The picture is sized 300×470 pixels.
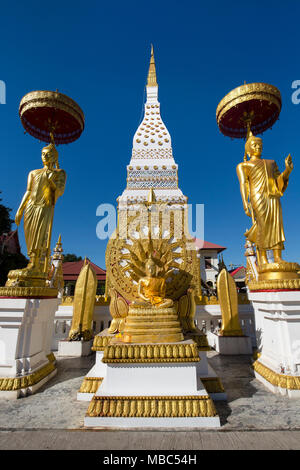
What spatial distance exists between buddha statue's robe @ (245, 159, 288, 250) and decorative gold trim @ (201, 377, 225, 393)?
279 cm

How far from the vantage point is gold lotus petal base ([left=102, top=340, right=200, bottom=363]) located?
10.9 feet

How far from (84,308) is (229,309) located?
4.30 meters

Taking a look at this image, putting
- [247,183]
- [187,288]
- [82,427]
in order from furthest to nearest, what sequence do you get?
[247,183]
[187,288]
[82,427]

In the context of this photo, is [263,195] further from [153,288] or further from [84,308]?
[84,308]

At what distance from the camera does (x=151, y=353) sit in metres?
3.39

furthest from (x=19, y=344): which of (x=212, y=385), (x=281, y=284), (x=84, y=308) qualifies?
(x=281, y=284)

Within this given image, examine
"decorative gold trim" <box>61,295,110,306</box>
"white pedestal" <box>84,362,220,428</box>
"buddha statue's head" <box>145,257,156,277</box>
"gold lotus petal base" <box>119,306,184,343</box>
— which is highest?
"buddha statue's head" <box>145,257,156,277</box>

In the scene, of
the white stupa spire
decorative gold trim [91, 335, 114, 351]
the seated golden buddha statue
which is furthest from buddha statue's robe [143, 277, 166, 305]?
the white stupa spire

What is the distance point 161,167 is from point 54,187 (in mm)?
6170

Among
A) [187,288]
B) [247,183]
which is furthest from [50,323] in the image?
[247,183]

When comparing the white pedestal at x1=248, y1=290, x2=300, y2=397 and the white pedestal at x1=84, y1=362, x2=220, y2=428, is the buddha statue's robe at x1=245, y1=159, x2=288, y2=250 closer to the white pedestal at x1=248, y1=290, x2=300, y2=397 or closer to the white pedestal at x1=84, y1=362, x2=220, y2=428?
the white pedestal at x1=248, y1=290, x2=300, y2=397

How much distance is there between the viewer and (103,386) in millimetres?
3410

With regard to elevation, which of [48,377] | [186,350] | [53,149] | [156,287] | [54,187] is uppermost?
[53,149]
